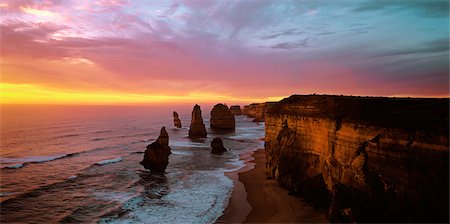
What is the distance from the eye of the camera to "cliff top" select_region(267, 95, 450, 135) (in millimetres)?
16147

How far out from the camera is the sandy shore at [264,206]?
2184cm

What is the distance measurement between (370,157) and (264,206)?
9907 mm

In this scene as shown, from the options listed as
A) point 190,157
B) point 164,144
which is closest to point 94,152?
point 190,157

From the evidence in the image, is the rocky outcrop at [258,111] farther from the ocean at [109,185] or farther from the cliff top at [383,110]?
the cliff top at [383,110]

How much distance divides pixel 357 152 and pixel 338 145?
2.59 meters

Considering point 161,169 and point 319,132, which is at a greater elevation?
point 319,132

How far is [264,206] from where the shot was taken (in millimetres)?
24781

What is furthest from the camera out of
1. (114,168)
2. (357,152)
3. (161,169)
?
(114,168)

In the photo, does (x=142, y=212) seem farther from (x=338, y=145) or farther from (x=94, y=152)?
(x=94, y=152)

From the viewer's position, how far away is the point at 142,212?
24797mm

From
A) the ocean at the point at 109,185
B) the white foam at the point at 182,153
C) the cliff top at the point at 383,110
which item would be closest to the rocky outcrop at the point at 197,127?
the ocean at the point at 109,185

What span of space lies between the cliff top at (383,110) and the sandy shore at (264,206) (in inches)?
302

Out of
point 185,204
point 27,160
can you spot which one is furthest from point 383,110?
point 27,160

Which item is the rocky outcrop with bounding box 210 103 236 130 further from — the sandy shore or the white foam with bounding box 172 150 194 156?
the sandy shore
